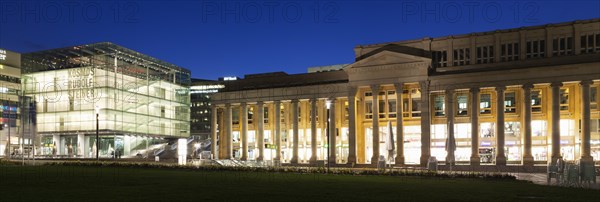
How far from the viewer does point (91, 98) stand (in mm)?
107438

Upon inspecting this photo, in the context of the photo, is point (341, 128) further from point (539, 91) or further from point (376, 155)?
point (539, 91)

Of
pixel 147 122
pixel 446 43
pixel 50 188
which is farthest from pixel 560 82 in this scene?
pixel 147 122

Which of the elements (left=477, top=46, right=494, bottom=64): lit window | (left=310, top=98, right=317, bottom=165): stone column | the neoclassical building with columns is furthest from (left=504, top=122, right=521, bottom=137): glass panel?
(left=310, top=98, right=317, bottom=165): stone column

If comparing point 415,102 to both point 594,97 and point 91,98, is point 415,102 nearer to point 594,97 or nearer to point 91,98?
point 594,97

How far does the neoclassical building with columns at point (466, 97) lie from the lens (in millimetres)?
68625

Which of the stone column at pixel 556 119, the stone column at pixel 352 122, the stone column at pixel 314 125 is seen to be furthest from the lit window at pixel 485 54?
the stone column at pixel 314 125

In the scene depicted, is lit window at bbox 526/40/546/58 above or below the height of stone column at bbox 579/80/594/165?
above

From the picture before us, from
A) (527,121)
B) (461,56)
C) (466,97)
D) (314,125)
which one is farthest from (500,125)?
(314,125)

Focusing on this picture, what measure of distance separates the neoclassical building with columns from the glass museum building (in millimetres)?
32059

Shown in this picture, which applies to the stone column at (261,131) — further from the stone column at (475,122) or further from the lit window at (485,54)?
→ the lit window at (485,54)

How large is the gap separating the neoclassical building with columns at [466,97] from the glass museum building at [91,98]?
32.1m

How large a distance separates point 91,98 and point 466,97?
65.5m

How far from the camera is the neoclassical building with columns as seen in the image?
68625 millimetres

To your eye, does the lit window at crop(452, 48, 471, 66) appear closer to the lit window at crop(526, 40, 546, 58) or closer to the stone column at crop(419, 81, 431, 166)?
the stone column at crop(419, 81, 431, 166)
